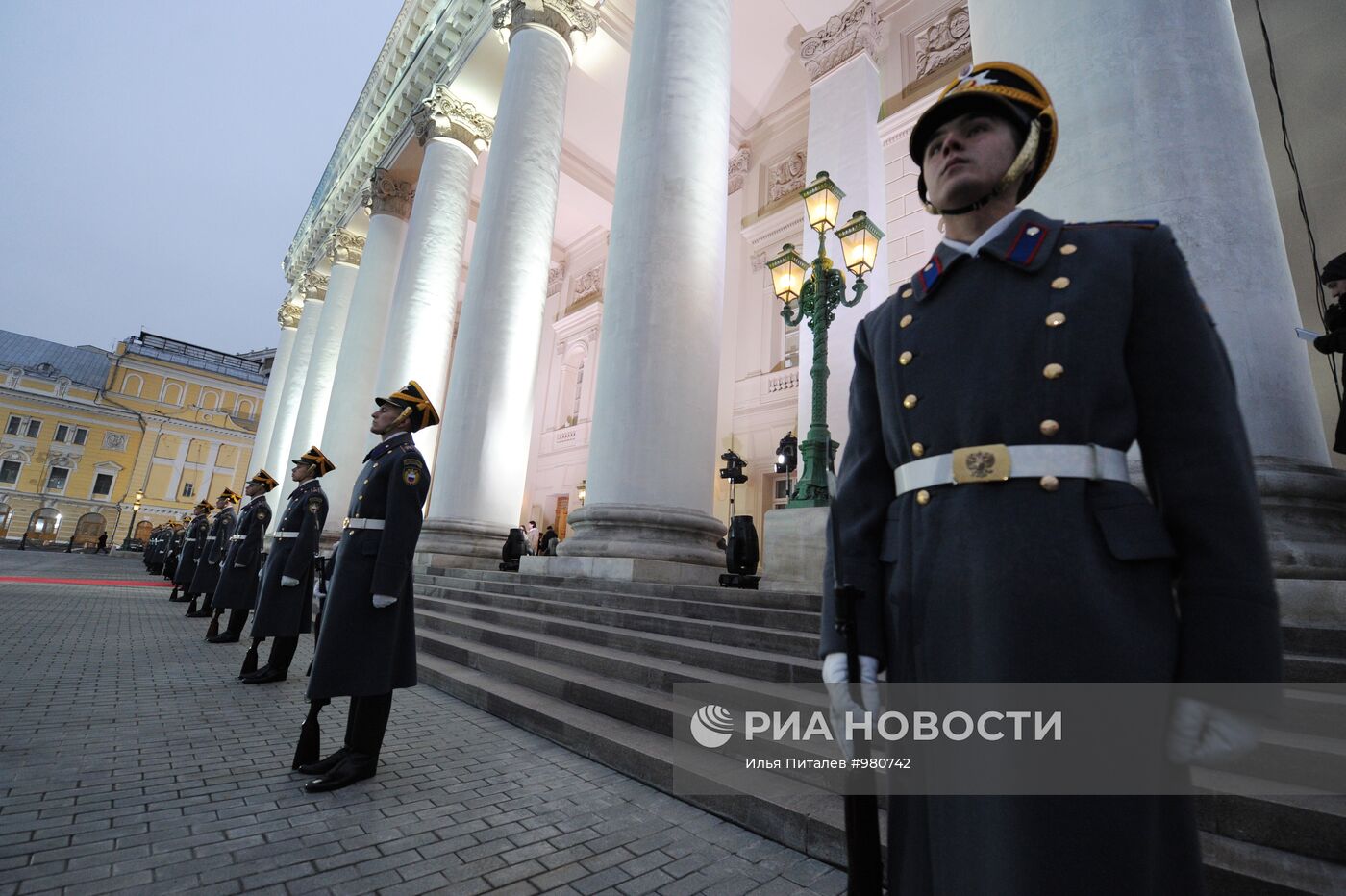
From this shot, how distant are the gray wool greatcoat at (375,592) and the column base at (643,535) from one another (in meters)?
3.22

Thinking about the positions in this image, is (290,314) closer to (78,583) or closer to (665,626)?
(78,583)

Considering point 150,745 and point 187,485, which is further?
point 187,485

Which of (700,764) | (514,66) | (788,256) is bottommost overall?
(700,764)

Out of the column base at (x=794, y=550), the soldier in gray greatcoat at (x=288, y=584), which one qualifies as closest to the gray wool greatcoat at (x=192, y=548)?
the soldier in gray greatcoat at (x=288, y=584)

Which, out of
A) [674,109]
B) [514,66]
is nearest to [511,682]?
[674,109]

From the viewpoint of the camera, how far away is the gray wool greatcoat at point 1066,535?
3.16 ft

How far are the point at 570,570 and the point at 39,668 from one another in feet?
15.4

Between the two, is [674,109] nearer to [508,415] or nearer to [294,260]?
[508,415]

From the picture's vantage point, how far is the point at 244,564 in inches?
274

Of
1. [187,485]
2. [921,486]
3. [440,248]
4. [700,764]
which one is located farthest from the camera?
[187,485]

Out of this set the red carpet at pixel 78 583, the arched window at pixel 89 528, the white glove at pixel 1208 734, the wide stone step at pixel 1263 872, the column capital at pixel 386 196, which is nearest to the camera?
the white glove at pixel 1208 734

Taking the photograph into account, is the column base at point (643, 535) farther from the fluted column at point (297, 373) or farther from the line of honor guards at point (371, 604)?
the fluted column at point (297, 373)

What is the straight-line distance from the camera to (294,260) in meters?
28.3

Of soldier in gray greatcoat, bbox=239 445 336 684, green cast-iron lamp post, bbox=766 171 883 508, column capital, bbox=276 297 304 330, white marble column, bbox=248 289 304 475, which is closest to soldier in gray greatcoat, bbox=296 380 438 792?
soldier in gray greatcoat, bbox=239 445 336 684
